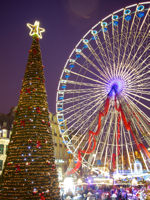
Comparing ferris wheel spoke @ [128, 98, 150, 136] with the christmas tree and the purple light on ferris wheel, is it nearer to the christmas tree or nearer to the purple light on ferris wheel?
the purple light on ferris wheel

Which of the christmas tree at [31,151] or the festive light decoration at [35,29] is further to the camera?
the festive light decoration at [35,29]

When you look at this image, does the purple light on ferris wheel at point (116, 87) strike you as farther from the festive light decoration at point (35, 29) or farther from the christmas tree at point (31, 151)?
the christmas tree at point (31, 151)

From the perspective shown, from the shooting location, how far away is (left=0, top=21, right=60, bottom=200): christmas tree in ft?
29.4

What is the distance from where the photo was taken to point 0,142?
96.4 ft

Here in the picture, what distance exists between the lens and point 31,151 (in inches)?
374

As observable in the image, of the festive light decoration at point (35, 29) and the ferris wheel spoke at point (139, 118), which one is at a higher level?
the festive light decoration at point (35, 29)

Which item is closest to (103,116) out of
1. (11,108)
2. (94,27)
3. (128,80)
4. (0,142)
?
(128,80)

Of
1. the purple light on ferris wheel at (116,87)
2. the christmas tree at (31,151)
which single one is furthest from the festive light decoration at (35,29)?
the purple light on ferris wheel at (116,87)

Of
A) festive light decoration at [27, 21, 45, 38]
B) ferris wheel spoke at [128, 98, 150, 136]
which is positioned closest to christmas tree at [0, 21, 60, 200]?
festive light decoration at [27, 21, 45, 38]

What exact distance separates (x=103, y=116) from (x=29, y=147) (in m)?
9.96

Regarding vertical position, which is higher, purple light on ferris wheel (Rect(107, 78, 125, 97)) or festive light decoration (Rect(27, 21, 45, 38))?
festive light decoration (Rect(27, 21, 45, 38))

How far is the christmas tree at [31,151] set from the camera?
8961 mm

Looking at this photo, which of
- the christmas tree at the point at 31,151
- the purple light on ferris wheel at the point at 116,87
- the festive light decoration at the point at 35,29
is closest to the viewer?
the christmas tree at the point at 31,151

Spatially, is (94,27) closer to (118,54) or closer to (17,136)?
(118,54)
